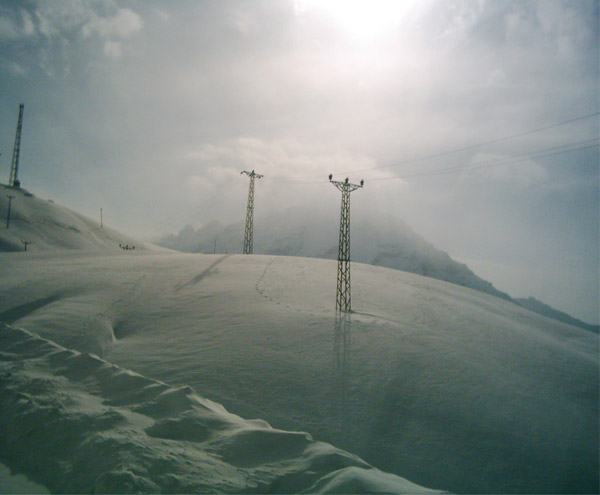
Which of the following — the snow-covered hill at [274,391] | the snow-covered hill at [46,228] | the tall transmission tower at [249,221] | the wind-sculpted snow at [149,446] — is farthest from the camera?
the snow-covered hill at [46,228]

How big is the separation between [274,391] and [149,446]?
5134 mm

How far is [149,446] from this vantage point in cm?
550

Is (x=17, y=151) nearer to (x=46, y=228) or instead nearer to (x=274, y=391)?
(x=46, y=228)

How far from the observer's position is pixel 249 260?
29594 mm

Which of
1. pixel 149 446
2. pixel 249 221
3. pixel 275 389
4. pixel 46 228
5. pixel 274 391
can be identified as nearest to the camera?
pixel 149 446

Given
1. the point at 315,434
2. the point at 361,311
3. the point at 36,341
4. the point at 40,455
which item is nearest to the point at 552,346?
the point at 361,311

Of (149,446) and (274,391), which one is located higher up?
(149,446)

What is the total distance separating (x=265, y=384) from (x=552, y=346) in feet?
53.7

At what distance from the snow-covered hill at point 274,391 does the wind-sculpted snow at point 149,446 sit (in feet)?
0.10

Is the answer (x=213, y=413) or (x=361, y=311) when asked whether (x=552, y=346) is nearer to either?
(x=361, y=311)

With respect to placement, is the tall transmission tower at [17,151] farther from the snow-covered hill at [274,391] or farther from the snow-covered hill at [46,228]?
the snow-covered hill at [274,391]

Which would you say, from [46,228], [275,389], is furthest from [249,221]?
[46,228]

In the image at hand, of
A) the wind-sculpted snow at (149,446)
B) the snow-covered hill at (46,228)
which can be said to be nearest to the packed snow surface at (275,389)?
the wind-sculpted snow at (149,446)

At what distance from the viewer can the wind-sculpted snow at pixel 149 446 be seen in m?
4.85
